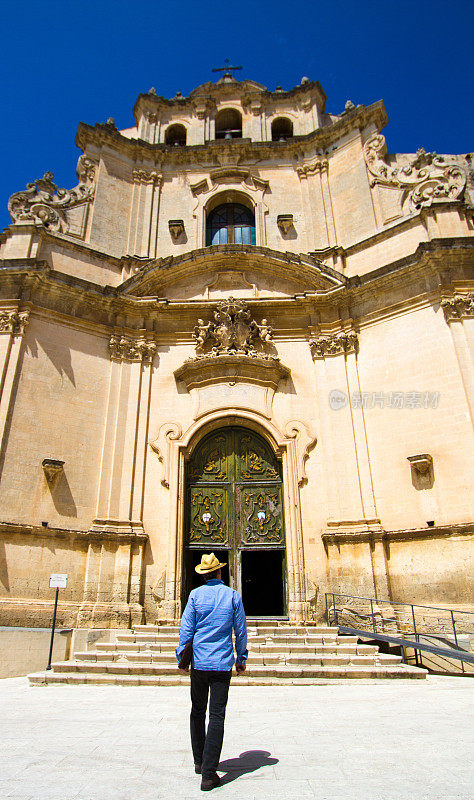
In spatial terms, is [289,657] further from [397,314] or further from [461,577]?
[397,314]

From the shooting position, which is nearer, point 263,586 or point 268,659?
point 268,659

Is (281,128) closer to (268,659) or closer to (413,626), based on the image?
(413,626)

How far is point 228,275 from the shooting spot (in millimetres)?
15078

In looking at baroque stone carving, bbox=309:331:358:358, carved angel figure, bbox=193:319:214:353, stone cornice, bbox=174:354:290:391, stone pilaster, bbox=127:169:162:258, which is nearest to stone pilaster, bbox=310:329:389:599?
baroque stone carving, bbox=309:331:358:358

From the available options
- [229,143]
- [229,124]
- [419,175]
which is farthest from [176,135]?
[419,175]

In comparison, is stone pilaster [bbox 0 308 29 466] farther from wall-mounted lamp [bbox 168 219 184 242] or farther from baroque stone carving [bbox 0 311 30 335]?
wall-mounted lamp [bbox 168 219 184 242]

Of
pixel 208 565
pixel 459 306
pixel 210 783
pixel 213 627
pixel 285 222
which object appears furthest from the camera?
pixel 285 222

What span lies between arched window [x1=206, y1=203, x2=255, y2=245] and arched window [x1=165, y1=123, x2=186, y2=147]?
11.4 feet

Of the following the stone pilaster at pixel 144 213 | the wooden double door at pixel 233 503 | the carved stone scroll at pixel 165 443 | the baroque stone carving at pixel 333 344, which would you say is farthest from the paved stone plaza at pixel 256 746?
the stone pilaster at pixel 144 213

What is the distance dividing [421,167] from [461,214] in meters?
2.41

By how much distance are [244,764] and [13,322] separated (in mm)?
11339

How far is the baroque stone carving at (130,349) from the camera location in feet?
45.9

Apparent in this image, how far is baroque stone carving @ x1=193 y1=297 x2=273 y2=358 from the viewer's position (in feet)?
45.4

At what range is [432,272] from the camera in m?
12.8
